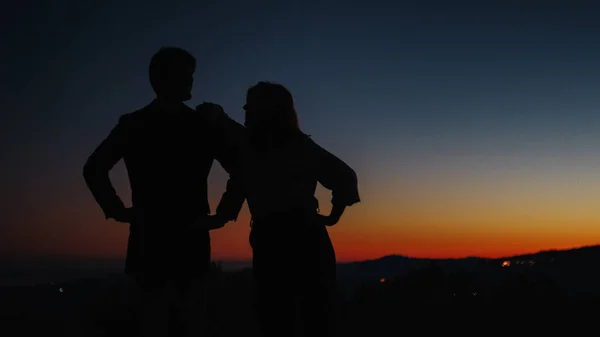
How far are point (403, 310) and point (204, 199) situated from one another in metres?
7.22

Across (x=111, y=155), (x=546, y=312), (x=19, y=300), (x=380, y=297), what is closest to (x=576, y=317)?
(x=546, y=312)

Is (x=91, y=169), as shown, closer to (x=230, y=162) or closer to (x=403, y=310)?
(x=230, y=162)

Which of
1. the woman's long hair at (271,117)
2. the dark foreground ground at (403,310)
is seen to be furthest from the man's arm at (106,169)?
the dark foreground ground at (403,310)

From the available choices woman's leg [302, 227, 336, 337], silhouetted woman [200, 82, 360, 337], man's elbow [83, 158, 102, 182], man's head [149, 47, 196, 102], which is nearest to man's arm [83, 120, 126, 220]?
man's elbow [83, 158, 102, 182]

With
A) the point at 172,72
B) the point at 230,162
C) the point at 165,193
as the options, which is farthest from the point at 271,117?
the point at 165,193

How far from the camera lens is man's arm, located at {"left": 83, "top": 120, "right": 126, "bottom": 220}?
10.00 ft

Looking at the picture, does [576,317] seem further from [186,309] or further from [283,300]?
[186,309]

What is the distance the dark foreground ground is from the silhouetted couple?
A: 5.37m

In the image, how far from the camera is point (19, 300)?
41.5 ft

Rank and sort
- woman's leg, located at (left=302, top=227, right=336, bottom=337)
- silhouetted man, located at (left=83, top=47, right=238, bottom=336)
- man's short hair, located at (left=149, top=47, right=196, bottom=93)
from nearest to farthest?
1. silhouetted man, located at (left=83, top=47, right=238, bottom=336)
2. man's short hair, located at (left=149, top=47, right=196, bottom=93)
3. woman's leg, located at (left=302, top=227, right=336, bottom=337)

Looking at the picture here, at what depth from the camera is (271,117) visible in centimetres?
372

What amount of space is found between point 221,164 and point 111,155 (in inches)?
24.9

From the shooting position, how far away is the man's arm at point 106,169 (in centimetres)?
305

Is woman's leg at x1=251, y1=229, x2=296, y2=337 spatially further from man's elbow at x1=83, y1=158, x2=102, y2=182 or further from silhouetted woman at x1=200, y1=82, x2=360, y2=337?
man's elbow at x1=83, y1=158, x2=102, y2=182
